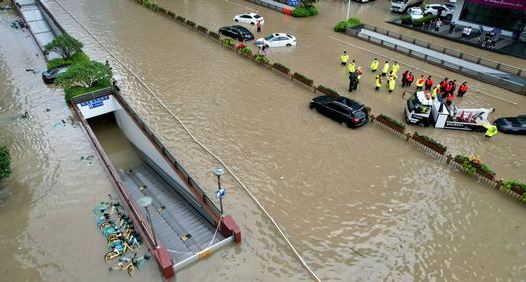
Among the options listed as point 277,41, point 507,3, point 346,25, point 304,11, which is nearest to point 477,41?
point 507,3

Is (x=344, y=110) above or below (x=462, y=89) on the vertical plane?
above

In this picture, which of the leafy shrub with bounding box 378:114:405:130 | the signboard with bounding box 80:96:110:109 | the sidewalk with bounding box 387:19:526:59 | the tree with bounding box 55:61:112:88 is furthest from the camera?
the sidewalk with bounding box 387:19:526:59

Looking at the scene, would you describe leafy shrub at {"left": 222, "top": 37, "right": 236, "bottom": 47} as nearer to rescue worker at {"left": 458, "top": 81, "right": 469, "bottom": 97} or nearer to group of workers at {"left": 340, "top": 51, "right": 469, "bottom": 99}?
group of workers at {"left": 340, "top": 51, "right": 469, "bottom": 99}

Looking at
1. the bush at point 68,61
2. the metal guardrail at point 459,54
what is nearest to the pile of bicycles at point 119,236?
the bush at point 68,61

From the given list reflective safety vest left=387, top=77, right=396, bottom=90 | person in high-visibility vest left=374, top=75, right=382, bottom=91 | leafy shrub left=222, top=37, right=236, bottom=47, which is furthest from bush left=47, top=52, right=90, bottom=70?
reflective safety vest left=387, top=77, right=396, bottom=90

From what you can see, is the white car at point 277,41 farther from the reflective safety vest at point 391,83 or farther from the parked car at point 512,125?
the parked car at point 512,125

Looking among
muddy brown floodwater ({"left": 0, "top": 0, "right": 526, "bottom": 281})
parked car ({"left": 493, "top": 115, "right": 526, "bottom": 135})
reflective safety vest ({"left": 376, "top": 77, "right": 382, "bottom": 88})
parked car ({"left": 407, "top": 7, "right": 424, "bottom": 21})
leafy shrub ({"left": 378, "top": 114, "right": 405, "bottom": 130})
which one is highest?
parked car ({"left": 407, "top": 7, "right": 424, "bottom": 21})

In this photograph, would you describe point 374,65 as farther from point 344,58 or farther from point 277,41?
point 277,41
